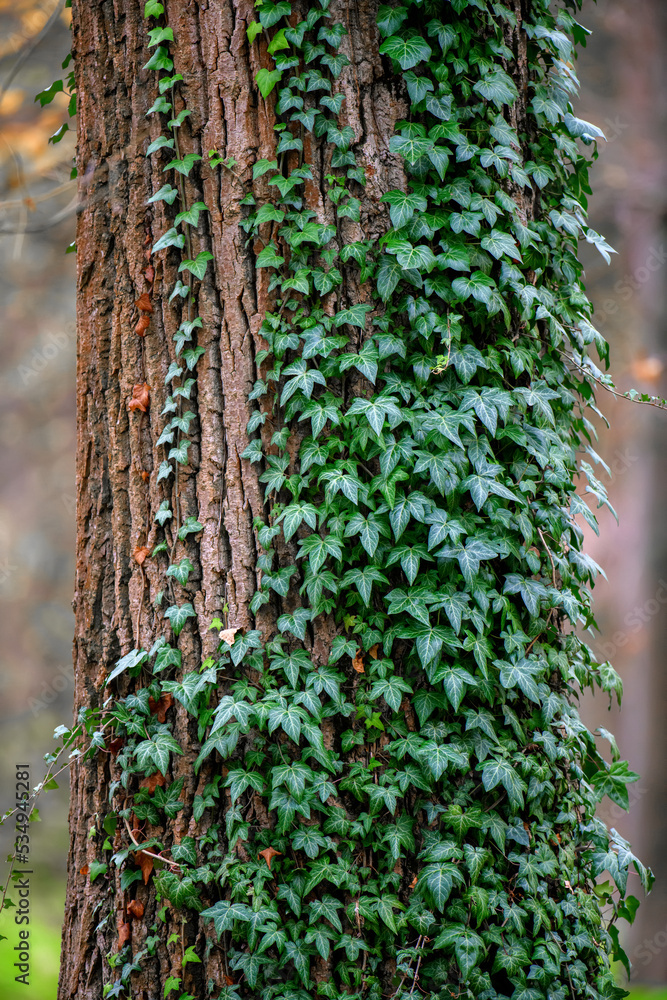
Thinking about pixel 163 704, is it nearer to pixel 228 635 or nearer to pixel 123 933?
pixel 228 635

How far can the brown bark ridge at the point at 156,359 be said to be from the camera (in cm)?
187

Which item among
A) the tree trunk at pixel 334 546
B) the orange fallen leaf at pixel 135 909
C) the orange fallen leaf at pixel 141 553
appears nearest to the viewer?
the tree trunk at pixel 334 546

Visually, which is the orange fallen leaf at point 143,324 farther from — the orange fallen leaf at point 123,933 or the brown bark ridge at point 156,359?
the orange fallen leaf at point 123,933

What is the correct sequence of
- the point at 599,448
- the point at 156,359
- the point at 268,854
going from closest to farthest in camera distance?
the point at 268,854, the point at 156,359, the point at 599,448

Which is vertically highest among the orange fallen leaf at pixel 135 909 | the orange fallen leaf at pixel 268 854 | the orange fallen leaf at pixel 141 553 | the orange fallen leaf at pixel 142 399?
the orange fallen leaf at pixel 142 399

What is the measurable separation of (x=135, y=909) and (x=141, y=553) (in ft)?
3.29

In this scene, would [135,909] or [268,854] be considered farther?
[135,909]

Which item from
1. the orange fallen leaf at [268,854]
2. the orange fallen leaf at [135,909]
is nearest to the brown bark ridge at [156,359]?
the orange fallen leaf at [135,909]

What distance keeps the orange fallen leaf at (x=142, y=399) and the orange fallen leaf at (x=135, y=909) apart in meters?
1.42

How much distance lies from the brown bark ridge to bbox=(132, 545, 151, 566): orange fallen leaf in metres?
0.01

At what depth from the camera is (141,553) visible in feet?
6.57

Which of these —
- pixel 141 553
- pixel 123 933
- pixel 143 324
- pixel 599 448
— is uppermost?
pixel 599 448

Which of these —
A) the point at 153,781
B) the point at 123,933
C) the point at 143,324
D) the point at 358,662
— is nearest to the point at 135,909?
the point at 123,933

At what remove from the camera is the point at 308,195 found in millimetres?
1863
